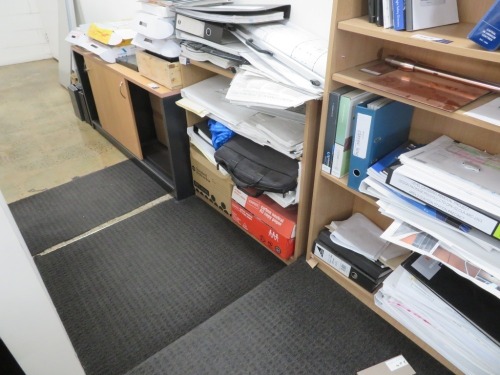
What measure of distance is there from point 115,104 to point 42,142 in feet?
3.17

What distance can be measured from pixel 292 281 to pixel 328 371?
40cm

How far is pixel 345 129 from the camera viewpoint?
1.18 m

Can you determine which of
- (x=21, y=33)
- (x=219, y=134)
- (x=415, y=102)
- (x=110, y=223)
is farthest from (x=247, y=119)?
(x=21, y=33)

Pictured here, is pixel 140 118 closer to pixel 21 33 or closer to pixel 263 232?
pixel 263 232

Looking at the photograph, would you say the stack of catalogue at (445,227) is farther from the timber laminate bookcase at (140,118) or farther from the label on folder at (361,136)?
the timber laminate bookcase at (140,118)

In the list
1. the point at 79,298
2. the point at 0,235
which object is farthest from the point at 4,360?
the point at 79,298

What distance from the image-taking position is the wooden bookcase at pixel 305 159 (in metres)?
1.27

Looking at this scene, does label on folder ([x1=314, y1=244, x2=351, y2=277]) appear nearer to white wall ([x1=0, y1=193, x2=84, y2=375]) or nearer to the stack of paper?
white wall ([x1=0, y1=193, x2=84, y2=375])

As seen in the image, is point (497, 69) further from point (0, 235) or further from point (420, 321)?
point (0, 235)

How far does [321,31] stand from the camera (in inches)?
57.7

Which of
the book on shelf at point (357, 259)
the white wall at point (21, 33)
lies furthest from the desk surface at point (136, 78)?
the white wall at point (21, 33)

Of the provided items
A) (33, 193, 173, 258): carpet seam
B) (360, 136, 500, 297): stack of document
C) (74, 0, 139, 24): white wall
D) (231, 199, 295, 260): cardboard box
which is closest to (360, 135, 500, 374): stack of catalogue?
(360, 136, 500, 297): stack of document

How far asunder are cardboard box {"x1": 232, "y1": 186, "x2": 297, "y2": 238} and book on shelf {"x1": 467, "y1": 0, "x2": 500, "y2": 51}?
0.96 m

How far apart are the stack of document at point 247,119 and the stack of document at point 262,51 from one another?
21 centimetres
